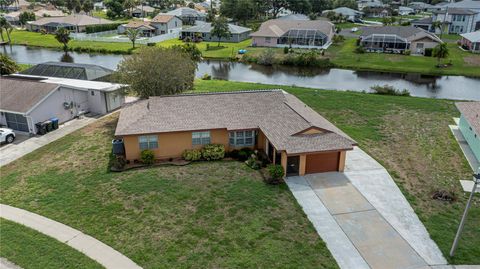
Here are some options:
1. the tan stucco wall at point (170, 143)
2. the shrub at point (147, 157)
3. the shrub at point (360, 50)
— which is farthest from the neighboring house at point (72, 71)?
the shrub at point (360, 50)

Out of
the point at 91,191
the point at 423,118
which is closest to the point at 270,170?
the point at 91,191

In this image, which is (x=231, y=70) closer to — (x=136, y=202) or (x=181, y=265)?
(x=136, y=202)

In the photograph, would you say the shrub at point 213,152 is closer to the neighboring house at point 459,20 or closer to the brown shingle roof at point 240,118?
the brown shingle roof at point 240,118

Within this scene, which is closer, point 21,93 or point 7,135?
point 7,135

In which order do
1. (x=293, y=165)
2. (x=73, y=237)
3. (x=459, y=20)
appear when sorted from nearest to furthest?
(x=73, y=237) → (x=293, y=165) → (x=459, y=20)

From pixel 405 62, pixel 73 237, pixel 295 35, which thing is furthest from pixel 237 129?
pixel 295 35

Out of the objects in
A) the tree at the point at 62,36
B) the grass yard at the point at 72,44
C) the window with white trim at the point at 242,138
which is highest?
the tree at the point at 62,36

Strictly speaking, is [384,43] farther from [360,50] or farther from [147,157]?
[147,157]
